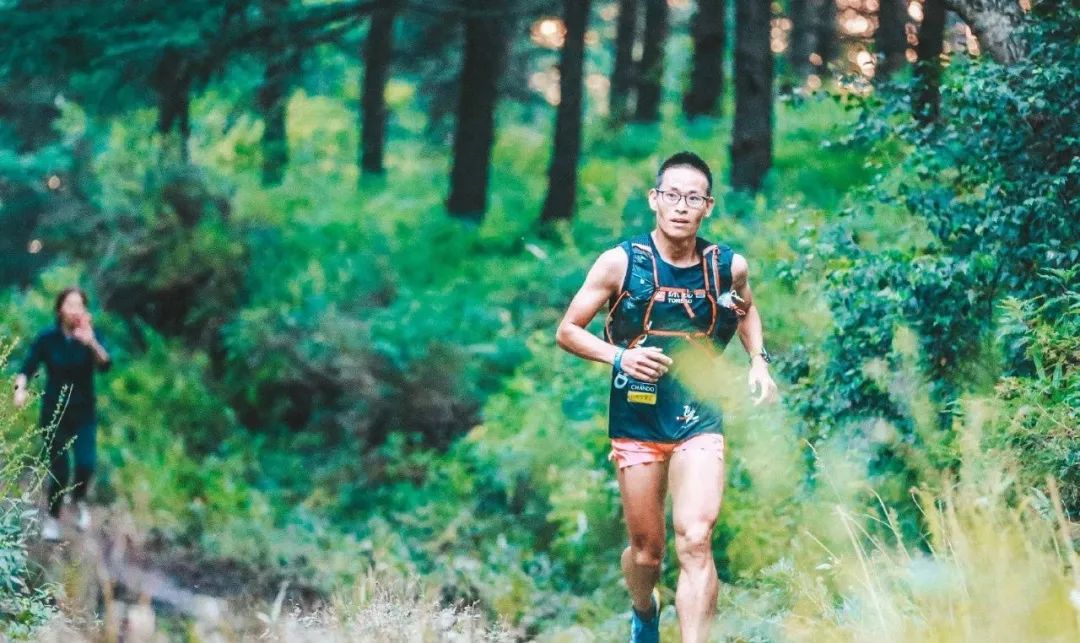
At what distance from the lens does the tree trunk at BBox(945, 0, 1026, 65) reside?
23.0 ft

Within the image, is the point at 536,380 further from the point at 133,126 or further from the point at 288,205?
the point at 288,205

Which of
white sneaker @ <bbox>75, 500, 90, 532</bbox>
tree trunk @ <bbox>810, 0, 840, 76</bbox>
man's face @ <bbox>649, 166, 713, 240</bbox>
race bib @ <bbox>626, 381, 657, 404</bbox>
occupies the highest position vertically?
tree trunk @ <bbox>810, 0, 840, 76</bbox>

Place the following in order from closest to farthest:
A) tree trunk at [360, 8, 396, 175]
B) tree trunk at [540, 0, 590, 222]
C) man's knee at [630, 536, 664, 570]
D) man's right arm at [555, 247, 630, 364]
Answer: man's right arm at [555, 247, 630, 364] → man's knee at [630, 536, 664, 570] → tree trunk at [540, 0, 590, 222] → tree trunk at [360, 8, 396, 175]

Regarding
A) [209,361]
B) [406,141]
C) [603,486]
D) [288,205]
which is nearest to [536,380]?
[603,486]

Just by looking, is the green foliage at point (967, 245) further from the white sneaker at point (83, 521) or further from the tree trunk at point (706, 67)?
the tree trunk at point (706, 67)

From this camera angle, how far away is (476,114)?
19.3 meters

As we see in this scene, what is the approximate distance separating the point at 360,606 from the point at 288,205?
50.2 ft

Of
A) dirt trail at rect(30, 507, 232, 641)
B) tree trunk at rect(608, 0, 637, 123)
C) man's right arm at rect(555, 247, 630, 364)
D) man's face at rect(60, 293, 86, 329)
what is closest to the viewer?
dirt trail at rect(30, 507, 232, 641)

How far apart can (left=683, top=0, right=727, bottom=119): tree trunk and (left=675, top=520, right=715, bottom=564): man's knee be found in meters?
15.4

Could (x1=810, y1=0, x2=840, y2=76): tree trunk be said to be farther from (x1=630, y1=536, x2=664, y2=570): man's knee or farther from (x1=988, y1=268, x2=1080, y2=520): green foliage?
(x1=630, y1=536, x2=664, y2=570): man's knee

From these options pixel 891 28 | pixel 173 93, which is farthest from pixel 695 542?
pixel 891 28

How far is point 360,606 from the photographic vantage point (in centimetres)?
509

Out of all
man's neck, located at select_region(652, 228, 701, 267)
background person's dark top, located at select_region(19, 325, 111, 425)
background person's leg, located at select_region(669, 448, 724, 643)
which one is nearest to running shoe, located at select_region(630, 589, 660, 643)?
background person's leg, located at select_region(669, 448, 724, 643)

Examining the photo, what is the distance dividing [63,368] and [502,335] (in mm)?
5061
